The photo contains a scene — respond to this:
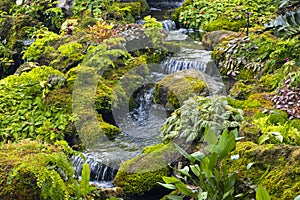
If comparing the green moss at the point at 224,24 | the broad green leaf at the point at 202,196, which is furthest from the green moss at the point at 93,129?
the green moss at the point at 224,24

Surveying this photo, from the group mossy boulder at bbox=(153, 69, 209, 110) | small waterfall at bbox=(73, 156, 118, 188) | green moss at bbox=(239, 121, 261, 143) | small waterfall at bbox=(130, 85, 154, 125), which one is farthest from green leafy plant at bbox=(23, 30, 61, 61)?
green moss at bbox=(239, 121, 261, 143)

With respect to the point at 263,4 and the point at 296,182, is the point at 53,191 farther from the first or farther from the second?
the point at 263,4

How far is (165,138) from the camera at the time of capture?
5.62m

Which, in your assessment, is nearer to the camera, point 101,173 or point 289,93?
point 101,173

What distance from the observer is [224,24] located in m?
11.1

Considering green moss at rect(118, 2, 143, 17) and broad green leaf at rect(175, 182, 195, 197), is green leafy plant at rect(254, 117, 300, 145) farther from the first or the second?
green moss at rect(118, 2, 143, 17)

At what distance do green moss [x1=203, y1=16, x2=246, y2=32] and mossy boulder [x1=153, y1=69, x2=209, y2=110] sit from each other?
154 inches

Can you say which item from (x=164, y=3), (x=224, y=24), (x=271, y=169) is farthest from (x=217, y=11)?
(x=271, y=169)

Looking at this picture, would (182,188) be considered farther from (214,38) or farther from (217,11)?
(217,11)

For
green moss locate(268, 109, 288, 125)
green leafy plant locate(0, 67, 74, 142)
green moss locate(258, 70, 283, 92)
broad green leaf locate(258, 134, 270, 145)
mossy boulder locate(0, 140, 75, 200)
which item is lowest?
green leafy plant locate(0, 67, 74, 142)

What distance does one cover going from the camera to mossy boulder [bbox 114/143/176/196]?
498 cm

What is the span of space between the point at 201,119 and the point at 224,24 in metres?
6.39

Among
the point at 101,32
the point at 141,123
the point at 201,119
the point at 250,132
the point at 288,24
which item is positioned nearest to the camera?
the point at 288,24

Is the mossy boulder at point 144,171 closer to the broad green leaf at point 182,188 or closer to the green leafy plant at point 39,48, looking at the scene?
the broad green leaf at point 182,188
